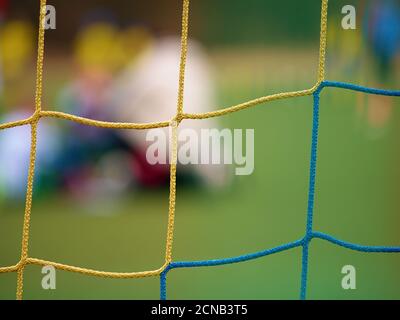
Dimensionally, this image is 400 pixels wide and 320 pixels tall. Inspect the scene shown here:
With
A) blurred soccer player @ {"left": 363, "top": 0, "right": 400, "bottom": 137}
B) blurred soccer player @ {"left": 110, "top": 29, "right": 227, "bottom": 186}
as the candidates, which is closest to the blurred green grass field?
blurred soccer player @ {"left": 110, "top": 29, "right": 227, "bottom": 186}

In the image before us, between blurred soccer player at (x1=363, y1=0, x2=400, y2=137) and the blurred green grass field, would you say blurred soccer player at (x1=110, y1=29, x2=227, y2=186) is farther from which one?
blurred soccer player at (x1=363, y1=0, x2=400, y2=137)

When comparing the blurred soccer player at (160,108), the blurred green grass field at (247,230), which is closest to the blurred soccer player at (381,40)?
the blurred green grass field at (247,230)

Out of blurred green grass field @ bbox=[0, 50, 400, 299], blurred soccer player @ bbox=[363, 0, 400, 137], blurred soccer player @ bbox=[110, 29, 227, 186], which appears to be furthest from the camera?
blurred soccer player @ bbox=[363, 0, 400, 137]

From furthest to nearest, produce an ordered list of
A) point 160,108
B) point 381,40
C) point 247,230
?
1. point 381,40
2. point 160,108
3. point 247,230

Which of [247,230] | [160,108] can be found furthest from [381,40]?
[247,230]

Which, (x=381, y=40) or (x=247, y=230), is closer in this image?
(x=247, y=230)

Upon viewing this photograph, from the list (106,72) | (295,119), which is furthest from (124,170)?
(106,72)

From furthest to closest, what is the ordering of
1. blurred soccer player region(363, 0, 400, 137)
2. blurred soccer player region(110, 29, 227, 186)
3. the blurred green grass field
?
1. blurred soccer player region(363, 0, 400, 137)
2. blurred soccer player region(110, 29, 227, 186)
3. the blurred green grass field

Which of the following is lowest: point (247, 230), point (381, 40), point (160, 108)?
point (247, 230)

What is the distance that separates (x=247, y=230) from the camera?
2.07m

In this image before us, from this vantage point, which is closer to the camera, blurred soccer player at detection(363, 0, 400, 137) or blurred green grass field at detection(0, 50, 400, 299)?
blurred green grass field at detection(0, 50, 400, 299)

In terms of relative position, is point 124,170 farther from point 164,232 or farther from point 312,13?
point 312,13

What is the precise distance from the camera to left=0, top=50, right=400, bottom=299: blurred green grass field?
1.57 metres

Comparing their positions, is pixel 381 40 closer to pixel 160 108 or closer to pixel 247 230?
pixel 160 108
